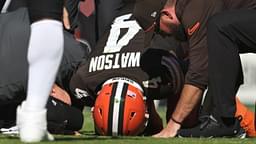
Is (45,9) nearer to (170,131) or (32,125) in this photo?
(32,125)

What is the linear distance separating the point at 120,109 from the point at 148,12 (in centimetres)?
91

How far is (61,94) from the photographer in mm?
6711

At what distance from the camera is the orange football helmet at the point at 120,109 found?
20.4 ft

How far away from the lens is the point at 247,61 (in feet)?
48.5

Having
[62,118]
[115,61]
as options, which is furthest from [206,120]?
[62,118]

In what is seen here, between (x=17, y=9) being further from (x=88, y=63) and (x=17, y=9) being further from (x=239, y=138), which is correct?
(x=239, y=138)

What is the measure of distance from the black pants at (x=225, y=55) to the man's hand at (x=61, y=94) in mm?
1170

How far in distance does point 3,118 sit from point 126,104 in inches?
39.1

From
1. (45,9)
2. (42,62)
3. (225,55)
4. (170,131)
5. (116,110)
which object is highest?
(45,9)

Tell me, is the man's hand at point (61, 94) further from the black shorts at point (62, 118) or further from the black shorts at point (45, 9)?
the black shorts at point (45, 9)

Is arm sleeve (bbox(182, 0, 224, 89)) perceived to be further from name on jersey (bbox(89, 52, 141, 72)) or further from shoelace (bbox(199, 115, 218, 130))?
name on jersey (bbox(89, 52, 141, 72))

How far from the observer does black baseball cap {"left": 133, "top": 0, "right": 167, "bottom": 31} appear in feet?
22.0

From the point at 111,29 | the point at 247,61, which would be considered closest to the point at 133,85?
the point at 111,29

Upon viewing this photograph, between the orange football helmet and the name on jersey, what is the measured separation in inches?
7.5
